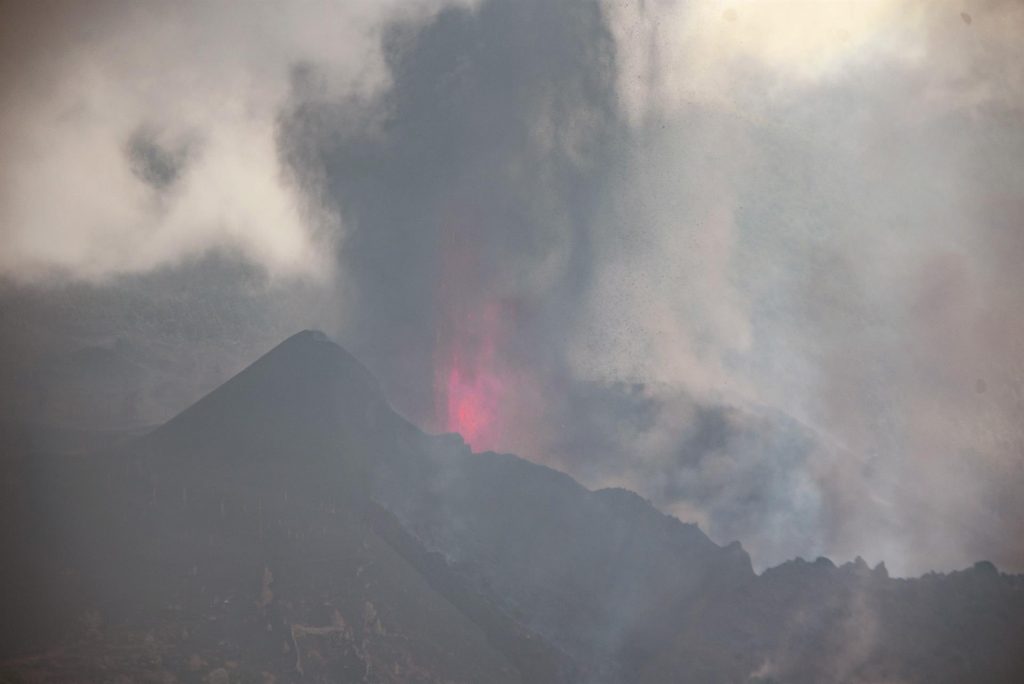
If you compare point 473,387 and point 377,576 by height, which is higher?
point 473,387

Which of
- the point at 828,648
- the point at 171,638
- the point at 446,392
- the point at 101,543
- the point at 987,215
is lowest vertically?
the point at 171,638

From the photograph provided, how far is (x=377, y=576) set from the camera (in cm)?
2150

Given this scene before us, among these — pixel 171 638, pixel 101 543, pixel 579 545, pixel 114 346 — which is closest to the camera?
pixel 171 638

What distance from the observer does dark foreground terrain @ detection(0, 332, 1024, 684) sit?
61.5 feet

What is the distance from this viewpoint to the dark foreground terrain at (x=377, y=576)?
738 inches

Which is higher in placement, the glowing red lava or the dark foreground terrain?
the glowing red lava

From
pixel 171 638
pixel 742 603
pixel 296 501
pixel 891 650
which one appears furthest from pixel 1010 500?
pixel 171 638

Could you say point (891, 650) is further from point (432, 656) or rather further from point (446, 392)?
point (446, 392)

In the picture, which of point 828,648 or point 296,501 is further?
point 296,501

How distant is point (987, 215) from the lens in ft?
70.5

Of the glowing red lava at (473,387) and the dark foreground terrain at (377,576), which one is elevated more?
the glowing red lava at (473,387)

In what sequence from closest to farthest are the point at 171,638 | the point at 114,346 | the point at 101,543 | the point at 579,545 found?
the point at 171,638 → the point at 101,543 → the point at 114,346 → the point at 579,545

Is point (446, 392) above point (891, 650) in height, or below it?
above

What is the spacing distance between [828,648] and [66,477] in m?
20.9
